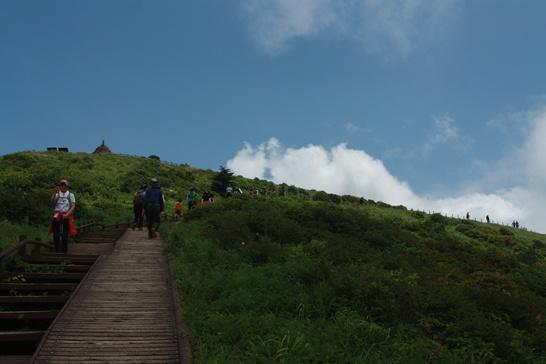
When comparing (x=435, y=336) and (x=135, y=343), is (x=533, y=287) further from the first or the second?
(x=135, y=343)

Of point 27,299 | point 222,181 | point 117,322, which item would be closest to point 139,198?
point 27,299

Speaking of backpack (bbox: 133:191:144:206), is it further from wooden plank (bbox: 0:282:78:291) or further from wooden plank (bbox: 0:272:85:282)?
wooden plank (bbox: 0:282:78:291)

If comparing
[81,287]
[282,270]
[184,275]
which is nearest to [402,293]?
[282,270]

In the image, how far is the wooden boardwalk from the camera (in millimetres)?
6547

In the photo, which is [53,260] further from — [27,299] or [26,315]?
[26,315]

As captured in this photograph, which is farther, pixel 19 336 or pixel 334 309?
pixel 334 309

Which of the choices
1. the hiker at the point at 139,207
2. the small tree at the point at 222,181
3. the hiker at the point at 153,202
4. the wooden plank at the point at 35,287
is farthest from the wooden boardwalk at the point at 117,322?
the small tree at the point at 222,181

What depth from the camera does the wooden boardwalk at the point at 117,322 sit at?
6547 millimetres

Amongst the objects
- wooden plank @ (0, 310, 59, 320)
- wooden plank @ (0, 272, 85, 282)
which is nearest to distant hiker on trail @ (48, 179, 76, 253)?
wooden plank @ (0, 272, 85, 282)

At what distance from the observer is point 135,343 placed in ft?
22.9

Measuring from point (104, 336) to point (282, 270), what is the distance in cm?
491

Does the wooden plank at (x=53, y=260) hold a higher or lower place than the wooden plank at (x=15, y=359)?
higher

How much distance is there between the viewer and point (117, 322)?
25.5 ft

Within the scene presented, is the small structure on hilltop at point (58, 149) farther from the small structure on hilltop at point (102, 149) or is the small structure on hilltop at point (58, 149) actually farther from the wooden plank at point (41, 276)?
the wooden plank at point (41, 276)
